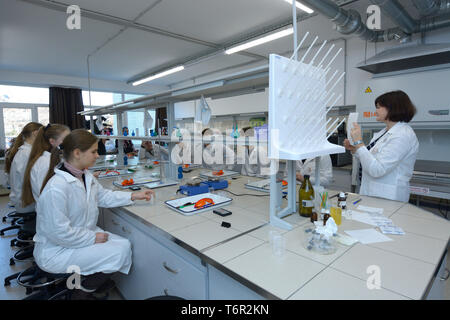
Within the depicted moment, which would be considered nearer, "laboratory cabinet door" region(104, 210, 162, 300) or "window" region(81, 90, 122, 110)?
"laboratory cabinet door" region(104, 210, 162, 300)

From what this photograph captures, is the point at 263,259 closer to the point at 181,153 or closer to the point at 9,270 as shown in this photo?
the point at 181,153

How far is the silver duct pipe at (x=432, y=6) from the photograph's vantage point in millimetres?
2385

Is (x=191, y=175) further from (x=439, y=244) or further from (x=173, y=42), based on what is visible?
(x=173, y=42)

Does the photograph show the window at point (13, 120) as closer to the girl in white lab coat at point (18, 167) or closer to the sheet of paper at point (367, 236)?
the girl in white lab coat at point (18, 167)

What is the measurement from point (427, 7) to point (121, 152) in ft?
12.6

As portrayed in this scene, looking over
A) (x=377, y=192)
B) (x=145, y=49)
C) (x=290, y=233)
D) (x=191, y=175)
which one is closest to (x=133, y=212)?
(x=290, y=233)

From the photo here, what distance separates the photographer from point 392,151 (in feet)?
5.55

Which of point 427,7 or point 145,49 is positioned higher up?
point 145,49

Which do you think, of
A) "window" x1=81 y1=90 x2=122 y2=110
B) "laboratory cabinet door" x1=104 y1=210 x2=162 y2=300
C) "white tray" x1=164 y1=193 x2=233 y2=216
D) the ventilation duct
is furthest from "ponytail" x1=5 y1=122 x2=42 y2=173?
"window" x1=81 y1=90 x2=122 y2=110

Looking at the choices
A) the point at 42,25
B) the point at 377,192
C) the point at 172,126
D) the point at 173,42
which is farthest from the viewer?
the point at 173,42

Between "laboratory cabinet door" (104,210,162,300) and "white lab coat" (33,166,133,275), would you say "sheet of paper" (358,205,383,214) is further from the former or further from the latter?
"white lab coat" (33,166,133,275)

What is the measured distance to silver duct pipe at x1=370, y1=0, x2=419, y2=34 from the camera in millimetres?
2424

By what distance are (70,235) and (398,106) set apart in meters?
2.26

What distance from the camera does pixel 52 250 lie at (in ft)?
4.74
